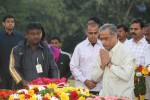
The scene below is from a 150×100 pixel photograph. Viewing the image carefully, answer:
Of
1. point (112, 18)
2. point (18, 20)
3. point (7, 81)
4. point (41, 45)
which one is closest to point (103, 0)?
Answer: point (112, 18)

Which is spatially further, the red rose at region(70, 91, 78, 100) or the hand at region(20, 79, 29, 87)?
the hand at region(20, 79, 29, 87)

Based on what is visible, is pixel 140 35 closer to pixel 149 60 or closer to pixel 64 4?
pixel 149 60

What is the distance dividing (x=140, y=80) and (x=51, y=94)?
12.6ft

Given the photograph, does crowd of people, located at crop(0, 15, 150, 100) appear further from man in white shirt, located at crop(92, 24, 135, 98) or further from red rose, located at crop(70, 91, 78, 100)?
red rose, located at crop(70, 91, 78, 100)

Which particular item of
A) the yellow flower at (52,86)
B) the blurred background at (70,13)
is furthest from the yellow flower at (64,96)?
the blurred background at (70,13)

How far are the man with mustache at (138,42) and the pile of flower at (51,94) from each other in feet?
11.5

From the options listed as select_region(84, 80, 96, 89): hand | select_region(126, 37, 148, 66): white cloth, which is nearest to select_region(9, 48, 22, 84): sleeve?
select_region(84, 80, 96, 89): hand

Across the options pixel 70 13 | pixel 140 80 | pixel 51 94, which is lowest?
pixel 140 80

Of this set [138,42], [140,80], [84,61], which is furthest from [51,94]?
A: [138,42]

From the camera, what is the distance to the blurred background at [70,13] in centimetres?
4359

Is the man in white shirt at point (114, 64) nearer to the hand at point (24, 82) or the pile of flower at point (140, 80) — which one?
the hand at point (24, 82)

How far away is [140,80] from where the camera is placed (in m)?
11.5

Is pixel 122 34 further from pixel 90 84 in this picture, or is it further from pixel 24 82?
pixel 24 82

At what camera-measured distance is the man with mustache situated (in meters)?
11.6
